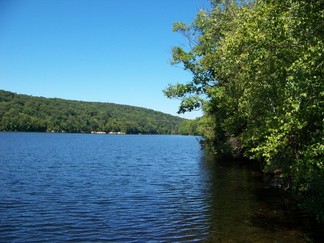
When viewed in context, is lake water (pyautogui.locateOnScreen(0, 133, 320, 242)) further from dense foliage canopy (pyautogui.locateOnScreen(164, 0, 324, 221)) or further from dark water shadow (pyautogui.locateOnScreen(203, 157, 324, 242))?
dense foliage canopy (pyautogui.locateOnScreen(164, 0, 324, 221))

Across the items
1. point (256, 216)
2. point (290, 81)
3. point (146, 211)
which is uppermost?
point (290, 81)

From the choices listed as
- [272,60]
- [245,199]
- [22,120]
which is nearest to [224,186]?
[245,199]

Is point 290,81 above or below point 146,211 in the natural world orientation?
above

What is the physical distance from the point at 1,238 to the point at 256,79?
41.4ft

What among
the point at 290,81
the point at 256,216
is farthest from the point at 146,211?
the point at 290,81

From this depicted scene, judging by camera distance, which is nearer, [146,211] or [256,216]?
[256,216]

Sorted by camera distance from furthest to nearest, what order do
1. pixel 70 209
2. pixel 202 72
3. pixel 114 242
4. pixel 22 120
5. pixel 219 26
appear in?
pixel 22 120 < pixel 202 72 < pixel 219 26 < pixel 70 209 < pixel 114 242

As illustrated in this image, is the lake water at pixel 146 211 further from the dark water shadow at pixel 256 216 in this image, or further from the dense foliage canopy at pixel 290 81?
the dense foliage canopy at pixel 290 81

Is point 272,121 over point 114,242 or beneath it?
over

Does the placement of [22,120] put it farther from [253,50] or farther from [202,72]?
[253,50]

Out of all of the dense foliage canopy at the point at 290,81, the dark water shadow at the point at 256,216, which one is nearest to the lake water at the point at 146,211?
the dark water shadow at the point at 256,216

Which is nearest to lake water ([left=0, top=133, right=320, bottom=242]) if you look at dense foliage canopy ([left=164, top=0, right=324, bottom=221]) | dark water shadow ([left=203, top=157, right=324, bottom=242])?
dark water shadow ([left=203, top=157, right=324, bottom=242])

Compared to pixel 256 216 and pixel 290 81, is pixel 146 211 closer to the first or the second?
pixel 256 216

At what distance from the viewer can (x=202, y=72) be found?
30.7 m
